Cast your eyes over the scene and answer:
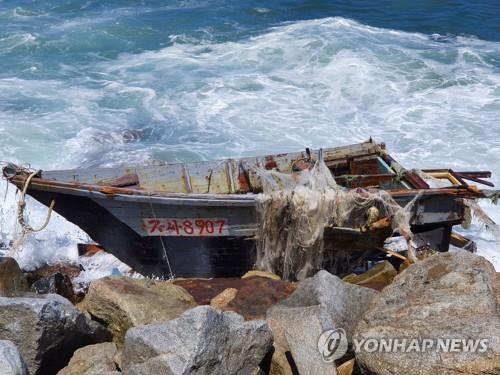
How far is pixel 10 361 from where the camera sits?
5078 millimetres

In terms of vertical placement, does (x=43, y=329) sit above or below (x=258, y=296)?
above

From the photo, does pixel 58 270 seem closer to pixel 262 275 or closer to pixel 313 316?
pixel 262 275

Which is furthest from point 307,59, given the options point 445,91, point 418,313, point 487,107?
point 418,313

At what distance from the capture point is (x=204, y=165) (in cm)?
1021

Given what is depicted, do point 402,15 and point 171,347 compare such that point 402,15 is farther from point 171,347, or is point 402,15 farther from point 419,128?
point 171,347

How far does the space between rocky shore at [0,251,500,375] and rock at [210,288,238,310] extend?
0.40ft

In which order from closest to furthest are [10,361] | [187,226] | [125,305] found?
[10,361] < [125,305] < [187,226]

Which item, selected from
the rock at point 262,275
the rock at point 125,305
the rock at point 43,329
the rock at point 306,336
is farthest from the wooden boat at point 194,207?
the rock at point 306,336

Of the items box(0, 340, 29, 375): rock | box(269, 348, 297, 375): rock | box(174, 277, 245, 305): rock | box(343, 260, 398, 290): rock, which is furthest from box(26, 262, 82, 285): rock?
box(269, 348, 297, 375): rock

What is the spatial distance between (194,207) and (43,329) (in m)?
3.17

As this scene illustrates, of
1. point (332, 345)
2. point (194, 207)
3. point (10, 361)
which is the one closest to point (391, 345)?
point (332, 345)

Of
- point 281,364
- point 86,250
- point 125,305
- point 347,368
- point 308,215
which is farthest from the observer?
point 86,250

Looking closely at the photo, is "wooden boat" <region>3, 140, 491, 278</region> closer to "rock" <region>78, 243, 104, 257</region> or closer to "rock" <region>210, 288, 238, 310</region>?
"rock" <region>78, 243, 104, 257</region>

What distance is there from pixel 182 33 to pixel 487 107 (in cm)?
1000
